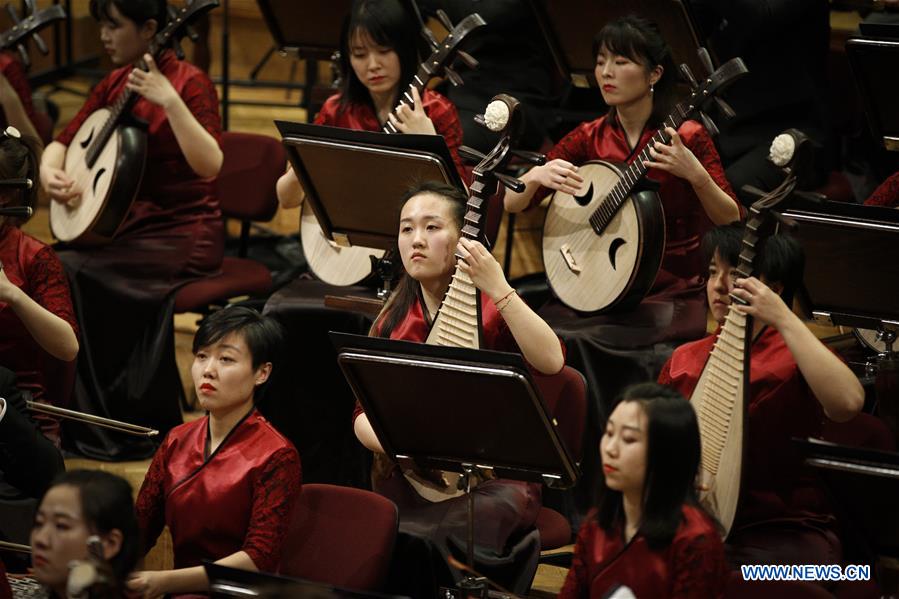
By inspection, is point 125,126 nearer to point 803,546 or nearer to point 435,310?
point 435,310

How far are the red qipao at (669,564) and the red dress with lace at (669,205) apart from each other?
150 centimetres

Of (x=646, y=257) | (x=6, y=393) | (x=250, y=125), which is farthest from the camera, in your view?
(x=250, y=125)

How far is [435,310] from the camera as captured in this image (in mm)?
3039

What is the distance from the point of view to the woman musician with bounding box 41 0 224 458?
13.5 ft

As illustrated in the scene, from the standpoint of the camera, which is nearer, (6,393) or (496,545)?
(496,545)

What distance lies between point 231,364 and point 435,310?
19.4 inches

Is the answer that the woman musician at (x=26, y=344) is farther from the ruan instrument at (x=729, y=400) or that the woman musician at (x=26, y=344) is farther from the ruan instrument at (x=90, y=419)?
the ruan instrument at (x=729, y=400)

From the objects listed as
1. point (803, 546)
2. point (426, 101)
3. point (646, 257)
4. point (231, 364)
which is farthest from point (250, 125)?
point (803, 546)

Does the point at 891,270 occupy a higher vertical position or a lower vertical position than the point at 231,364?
higher

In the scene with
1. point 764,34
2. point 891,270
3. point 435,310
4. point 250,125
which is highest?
point 250,125

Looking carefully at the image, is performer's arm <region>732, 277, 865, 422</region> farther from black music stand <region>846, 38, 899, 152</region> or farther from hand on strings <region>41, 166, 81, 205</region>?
hand on strings <region>41, 166, 81, 205</region>

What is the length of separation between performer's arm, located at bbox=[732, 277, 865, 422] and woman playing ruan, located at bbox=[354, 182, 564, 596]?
16.9 inches

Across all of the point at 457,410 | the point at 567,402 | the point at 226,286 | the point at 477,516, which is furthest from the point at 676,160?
the point at 226,286

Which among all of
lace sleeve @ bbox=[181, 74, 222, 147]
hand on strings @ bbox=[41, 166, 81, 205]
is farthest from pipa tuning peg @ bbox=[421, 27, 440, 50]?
hand on strings @ bbox=[41, 166, 81, 205]
